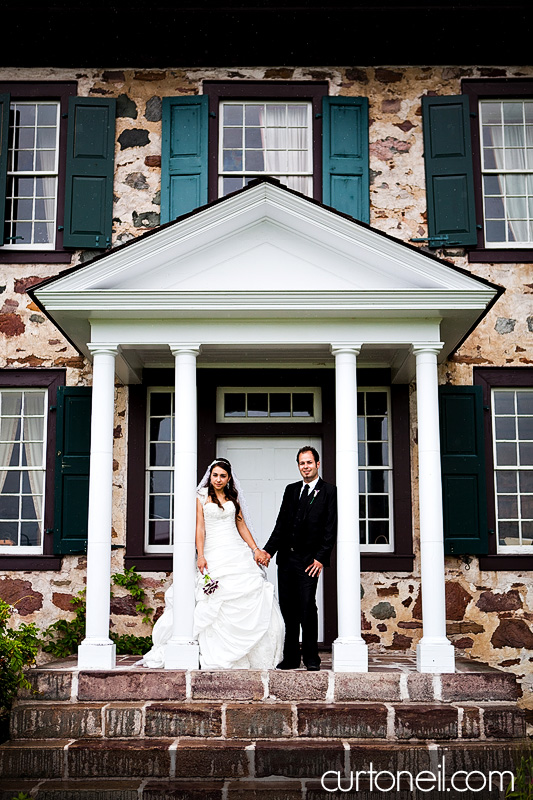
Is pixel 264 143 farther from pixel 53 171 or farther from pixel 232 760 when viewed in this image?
pixel 232 760

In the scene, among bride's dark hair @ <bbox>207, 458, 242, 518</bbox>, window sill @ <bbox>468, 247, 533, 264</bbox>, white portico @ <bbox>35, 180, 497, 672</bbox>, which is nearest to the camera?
white portico @ <bbox>35, 180, 497, 672</bbox>

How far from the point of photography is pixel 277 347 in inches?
316

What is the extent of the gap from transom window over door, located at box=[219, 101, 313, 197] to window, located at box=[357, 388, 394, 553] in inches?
99.5

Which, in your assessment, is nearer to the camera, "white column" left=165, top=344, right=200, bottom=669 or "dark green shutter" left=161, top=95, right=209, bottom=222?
"white column" left=165, top=344, right=200, bottom=669

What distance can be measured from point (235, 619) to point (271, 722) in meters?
0.97

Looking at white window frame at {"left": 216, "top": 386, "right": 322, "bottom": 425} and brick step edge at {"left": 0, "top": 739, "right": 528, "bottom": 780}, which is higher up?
white window frame at {"left": 216, "top": 386, "right": 322, "bottom": 425}

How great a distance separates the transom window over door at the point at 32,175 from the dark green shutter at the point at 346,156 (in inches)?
122

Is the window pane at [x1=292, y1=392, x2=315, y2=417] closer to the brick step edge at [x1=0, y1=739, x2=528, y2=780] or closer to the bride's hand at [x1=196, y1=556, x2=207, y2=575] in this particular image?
the bride's hand at [x1=196, y1=556, x2=207, y2=575]

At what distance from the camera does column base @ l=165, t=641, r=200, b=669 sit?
7.24m

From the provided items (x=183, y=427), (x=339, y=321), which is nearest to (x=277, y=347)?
(x=339, y=321)

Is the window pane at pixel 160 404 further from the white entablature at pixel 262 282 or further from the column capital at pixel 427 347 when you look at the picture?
the column capital at pixel 427 347

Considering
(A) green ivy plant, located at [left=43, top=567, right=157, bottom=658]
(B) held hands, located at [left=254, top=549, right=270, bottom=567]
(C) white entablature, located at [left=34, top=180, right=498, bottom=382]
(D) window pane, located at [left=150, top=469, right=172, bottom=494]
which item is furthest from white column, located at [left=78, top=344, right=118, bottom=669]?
(D) window pane, located at [left=150, top=469, right=172, bottom=494]

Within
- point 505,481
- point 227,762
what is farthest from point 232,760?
point 505,481

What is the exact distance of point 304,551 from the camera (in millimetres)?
7582
